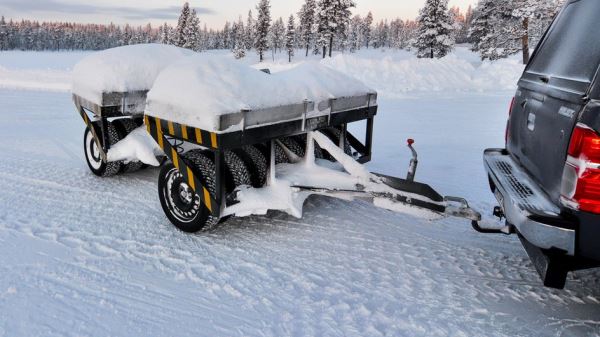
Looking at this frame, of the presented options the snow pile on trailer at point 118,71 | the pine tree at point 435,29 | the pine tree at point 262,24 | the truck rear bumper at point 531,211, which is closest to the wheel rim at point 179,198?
the snow pile on trailer at point 118,71

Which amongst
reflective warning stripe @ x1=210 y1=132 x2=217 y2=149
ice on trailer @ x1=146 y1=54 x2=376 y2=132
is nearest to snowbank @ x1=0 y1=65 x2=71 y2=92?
ice on trailer @ x1=146 y1=54 x2=376 y2=132

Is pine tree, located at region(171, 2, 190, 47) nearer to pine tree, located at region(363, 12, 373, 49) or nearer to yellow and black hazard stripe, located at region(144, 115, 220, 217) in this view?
yellow and black hazard stripe, located at region(144, 115, 220, 217)

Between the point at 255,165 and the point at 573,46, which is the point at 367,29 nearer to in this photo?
the point at 255,165

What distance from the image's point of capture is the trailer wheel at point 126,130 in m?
6.34

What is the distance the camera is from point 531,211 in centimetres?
302

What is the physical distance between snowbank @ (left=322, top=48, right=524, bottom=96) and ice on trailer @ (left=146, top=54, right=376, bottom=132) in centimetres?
1626

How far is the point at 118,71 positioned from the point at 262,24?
6407 cm

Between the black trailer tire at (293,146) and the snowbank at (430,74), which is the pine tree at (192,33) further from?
the black trailer tire at (293,146)

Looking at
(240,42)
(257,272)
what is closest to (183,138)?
(257,272)

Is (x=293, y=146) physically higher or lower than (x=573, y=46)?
lower

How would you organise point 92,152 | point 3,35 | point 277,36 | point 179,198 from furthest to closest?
1. point 3,35
2. point 277,36
3. point 92,152
4. point 179,198

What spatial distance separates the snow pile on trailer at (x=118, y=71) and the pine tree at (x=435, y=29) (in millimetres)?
44586

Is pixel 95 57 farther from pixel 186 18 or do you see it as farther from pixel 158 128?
pixel 186 18

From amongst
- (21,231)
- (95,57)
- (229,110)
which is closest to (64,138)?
(95,57)
